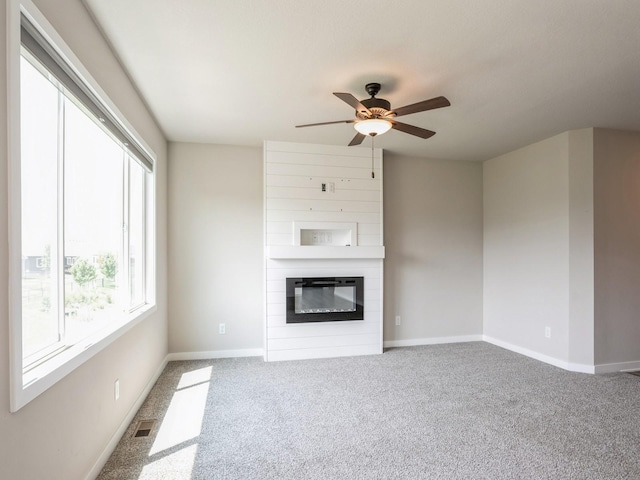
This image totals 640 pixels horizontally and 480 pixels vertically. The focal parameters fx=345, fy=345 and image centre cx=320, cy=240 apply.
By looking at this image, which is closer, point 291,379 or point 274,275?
point 291,379

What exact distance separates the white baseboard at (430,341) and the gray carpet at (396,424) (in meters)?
0.72

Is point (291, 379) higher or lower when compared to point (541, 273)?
lower

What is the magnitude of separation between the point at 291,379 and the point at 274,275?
3.87ft

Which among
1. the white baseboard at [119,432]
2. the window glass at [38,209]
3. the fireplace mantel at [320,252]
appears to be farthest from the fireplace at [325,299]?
the window glass at [38,209]

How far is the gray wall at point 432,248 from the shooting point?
463 centimetres

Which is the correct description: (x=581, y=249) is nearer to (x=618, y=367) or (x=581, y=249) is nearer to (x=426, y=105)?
(x=618, y=367)

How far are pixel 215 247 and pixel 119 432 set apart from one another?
2187 millimetres

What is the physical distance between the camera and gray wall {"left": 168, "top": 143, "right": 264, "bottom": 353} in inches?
160

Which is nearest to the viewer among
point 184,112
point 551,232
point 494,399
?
point 494,399

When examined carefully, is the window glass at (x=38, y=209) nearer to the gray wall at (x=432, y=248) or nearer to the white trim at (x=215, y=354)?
the white trim at (x=215, y=354)

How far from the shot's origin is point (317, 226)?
416cm

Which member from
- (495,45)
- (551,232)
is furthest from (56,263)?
(551,232)

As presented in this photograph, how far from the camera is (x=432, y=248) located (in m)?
4.77

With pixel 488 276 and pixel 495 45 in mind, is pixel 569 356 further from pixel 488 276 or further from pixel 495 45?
pixel 495 45
